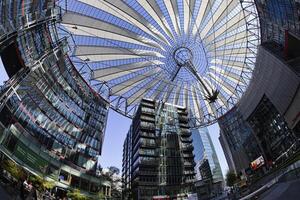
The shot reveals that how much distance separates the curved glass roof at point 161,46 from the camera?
39781 millimetres

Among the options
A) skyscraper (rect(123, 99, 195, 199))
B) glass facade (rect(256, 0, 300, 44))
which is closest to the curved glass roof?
glass facade (rect(256, 0, 300, 44))

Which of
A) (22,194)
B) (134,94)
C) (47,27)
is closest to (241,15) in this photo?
(134,94)

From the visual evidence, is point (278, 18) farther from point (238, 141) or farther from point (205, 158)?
point (205, 158)

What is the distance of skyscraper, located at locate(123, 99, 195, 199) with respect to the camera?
61.0m

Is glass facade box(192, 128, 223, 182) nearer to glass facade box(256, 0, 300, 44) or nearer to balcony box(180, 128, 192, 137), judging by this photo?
balcony box(180, 128, 192, 137)

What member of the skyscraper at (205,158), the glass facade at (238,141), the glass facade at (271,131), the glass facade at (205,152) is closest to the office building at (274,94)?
the glass facade at (271,131)

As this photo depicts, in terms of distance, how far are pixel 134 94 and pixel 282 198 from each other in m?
49.0

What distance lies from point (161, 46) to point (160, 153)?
33568mm

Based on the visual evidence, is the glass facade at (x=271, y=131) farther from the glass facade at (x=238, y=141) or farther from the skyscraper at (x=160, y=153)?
the skyscraper at (x=160, y=153)

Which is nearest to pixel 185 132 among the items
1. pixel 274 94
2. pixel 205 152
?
pixel 205 152

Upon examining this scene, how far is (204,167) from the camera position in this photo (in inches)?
3420

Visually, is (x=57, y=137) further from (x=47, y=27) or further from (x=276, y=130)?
(x=276, y=130)

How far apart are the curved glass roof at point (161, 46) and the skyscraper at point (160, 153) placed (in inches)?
402

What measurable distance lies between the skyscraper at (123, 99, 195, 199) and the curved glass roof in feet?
33.5
